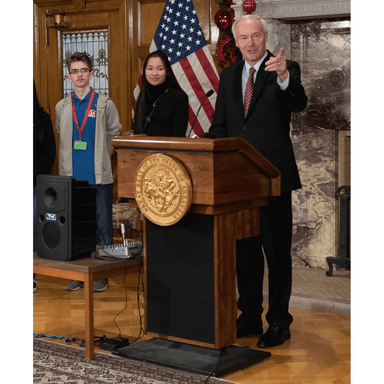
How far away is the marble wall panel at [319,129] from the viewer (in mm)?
5277

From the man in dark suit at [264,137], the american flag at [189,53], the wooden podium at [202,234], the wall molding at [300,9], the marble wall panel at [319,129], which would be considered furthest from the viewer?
the american flag at [189,53]

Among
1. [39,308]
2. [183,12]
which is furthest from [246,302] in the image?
[183,12]

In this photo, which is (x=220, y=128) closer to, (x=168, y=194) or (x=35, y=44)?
(x=168, y=194)

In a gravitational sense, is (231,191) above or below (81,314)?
above

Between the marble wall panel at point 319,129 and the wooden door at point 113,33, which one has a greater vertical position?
the wooden door at point 113,33

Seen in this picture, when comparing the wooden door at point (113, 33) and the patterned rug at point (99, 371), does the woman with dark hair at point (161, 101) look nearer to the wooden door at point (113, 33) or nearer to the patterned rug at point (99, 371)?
the patterned rug at point (99, 371)

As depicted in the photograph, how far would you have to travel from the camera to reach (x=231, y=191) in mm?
3082

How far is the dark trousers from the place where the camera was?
11.9 ft

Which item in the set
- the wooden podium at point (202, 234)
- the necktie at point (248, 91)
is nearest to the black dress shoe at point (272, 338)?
the wooden podium at point (202, 234)

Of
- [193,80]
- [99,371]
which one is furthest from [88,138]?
[99,371]

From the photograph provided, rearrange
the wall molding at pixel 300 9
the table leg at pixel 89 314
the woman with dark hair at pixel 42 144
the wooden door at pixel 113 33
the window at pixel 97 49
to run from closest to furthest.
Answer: the table leg at pixel 89 314
the woman with dark hair at pixel 42 144
the wall molding at pixel 300 9
the wooden door at pixel 113 33
the window at pixel 97 49

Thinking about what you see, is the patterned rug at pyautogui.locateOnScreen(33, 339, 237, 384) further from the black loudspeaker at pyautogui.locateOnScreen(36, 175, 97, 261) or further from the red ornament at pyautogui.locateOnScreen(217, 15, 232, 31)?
the red ornament at pyautogui.locateOnScreen(217, 15, 232, 31)

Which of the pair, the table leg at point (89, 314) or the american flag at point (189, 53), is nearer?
the table leg at point (89, 314)

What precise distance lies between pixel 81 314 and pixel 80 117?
4.58 feet
